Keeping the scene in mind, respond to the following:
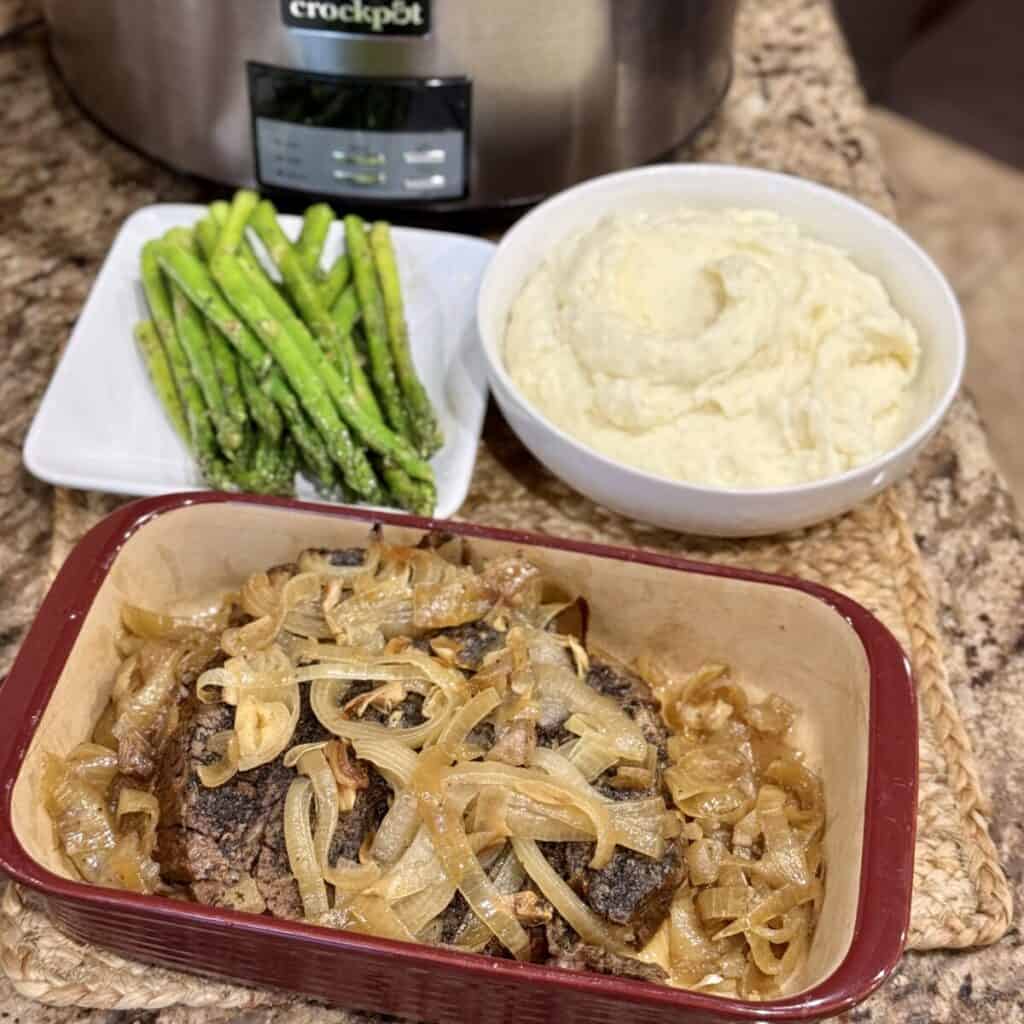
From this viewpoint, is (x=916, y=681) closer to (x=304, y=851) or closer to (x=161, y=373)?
(x=304, y=851)

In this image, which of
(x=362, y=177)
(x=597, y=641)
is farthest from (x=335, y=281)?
(x=597, y=641)

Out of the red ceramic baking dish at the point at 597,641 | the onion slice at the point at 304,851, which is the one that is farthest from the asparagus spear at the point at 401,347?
the onion slice at the point at 304,851

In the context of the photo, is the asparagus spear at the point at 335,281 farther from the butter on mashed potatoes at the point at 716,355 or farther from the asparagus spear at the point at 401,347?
the butter on mashed potatoes at the point at 716,355

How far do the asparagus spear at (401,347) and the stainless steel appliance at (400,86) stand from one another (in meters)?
0.12

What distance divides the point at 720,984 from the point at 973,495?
0.92 meters

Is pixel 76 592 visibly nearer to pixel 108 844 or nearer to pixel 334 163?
pixel 108 844

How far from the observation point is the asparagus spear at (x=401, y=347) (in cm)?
178

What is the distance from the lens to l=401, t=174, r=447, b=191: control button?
6.52ft

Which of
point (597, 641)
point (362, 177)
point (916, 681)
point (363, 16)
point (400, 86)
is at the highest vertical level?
point (363, 16)

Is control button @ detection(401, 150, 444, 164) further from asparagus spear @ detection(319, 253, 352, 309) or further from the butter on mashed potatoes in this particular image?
the butter on mashed potatoes

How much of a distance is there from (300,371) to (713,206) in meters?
0.69

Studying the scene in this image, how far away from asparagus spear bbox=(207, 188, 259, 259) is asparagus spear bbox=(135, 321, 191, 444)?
6.0 inches

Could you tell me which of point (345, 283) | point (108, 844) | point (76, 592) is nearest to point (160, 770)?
point (108, 844)

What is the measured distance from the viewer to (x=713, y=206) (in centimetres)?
193
